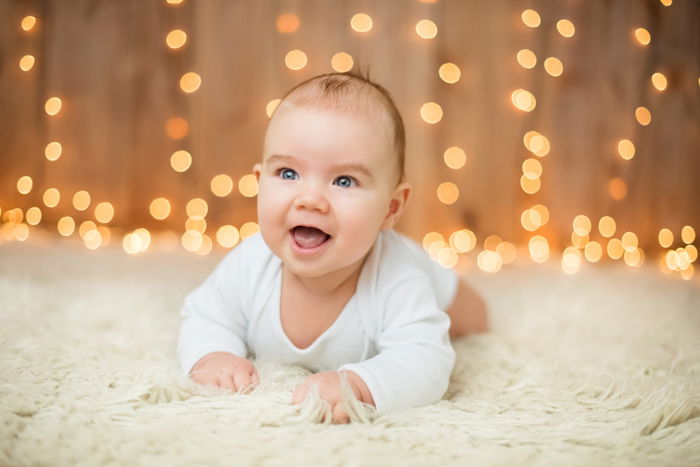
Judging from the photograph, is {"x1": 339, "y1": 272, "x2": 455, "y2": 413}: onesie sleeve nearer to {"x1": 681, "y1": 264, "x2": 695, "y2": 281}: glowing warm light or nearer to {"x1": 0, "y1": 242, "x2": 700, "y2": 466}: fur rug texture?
{"x1": 0, "y1": 242, "x2": 700, "y2": 466}: fur rug texture

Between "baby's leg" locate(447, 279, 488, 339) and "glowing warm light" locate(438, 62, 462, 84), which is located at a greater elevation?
"glowing warm light" locate(438, 62, 462, 84)

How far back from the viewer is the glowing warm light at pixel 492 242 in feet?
7.11

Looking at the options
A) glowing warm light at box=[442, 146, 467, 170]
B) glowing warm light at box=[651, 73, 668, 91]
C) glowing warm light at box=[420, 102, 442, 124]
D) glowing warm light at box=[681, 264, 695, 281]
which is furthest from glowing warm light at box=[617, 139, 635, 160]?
glowing warm light at box=[420, 102, 442, 124]

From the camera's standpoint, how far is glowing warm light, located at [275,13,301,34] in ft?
6.88

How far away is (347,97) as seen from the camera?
86 cm

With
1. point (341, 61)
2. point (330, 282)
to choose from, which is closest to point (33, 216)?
point (341, 61)

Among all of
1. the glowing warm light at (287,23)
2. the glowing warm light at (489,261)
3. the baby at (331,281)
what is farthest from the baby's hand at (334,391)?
the glowing warm light at (287,23)

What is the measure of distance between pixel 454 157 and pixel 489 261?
1.25 ft

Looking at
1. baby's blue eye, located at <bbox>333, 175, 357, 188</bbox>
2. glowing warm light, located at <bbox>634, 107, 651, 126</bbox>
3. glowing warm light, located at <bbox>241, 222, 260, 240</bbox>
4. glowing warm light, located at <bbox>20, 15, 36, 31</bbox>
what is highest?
glowing warm light, located at <bbox>20, 15, 36, 31</bbox>

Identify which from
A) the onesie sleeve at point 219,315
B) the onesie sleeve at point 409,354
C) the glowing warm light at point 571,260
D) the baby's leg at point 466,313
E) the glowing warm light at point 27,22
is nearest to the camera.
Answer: the onesie sleeve at point 409,354

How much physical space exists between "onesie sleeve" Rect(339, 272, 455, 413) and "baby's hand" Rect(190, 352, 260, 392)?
0.42 feet

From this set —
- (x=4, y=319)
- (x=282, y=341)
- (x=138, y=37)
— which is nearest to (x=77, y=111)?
(x=138, y=37)

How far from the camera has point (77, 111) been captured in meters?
2.13

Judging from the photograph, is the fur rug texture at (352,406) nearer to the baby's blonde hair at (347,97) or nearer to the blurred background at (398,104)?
the baby's blonde hair at (347,97)
